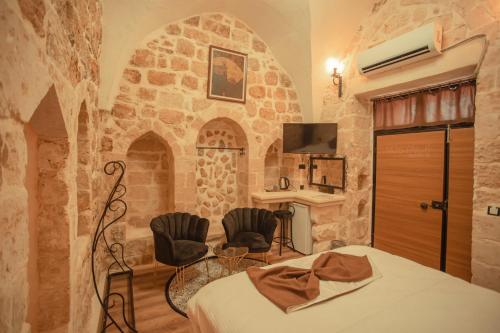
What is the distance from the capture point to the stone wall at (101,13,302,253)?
3.26 meters

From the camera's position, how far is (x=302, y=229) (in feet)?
13.0

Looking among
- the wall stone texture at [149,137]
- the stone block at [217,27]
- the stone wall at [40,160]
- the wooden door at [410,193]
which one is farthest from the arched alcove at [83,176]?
the wooden door at [410,193]

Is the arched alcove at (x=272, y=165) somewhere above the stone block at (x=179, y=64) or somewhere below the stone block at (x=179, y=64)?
below

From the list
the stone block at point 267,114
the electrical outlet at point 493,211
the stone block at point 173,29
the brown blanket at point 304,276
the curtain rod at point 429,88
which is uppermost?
the stone block at point 173,29

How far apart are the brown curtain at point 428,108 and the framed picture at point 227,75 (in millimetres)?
2047

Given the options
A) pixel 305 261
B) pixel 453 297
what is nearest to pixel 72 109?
pixel 305 261

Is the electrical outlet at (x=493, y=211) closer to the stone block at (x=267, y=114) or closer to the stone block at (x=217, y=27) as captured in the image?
the stone block at (x=267, y=114)

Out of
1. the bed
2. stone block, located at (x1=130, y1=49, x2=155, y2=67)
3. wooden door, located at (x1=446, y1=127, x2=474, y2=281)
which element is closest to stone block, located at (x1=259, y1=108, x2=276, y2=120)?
stone block, located at (x1=130, y1=49, x2=155, y2=67)

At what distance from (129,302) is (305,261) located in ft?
6.15

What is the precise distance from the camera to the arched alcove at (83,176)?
6.55 ft

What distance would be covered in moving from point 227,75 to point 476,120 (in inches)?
118

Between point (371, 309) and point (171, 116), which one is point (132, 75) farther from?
point (371, 309)

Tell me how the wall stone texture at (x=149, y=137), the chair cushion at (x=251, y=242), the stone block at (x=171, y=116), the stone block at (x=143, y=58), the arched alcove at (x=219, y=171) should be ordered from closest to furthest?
the wall stone texture at (x=149, y=137)
the chair cushion at (x=251, y=242)
the stone block at (x=143, y=58)
the stone block at (x=171, y=116)
the arched alcove at (x=219, y=171)

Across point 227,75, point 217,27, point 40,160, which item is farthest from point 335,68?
point 40,160
